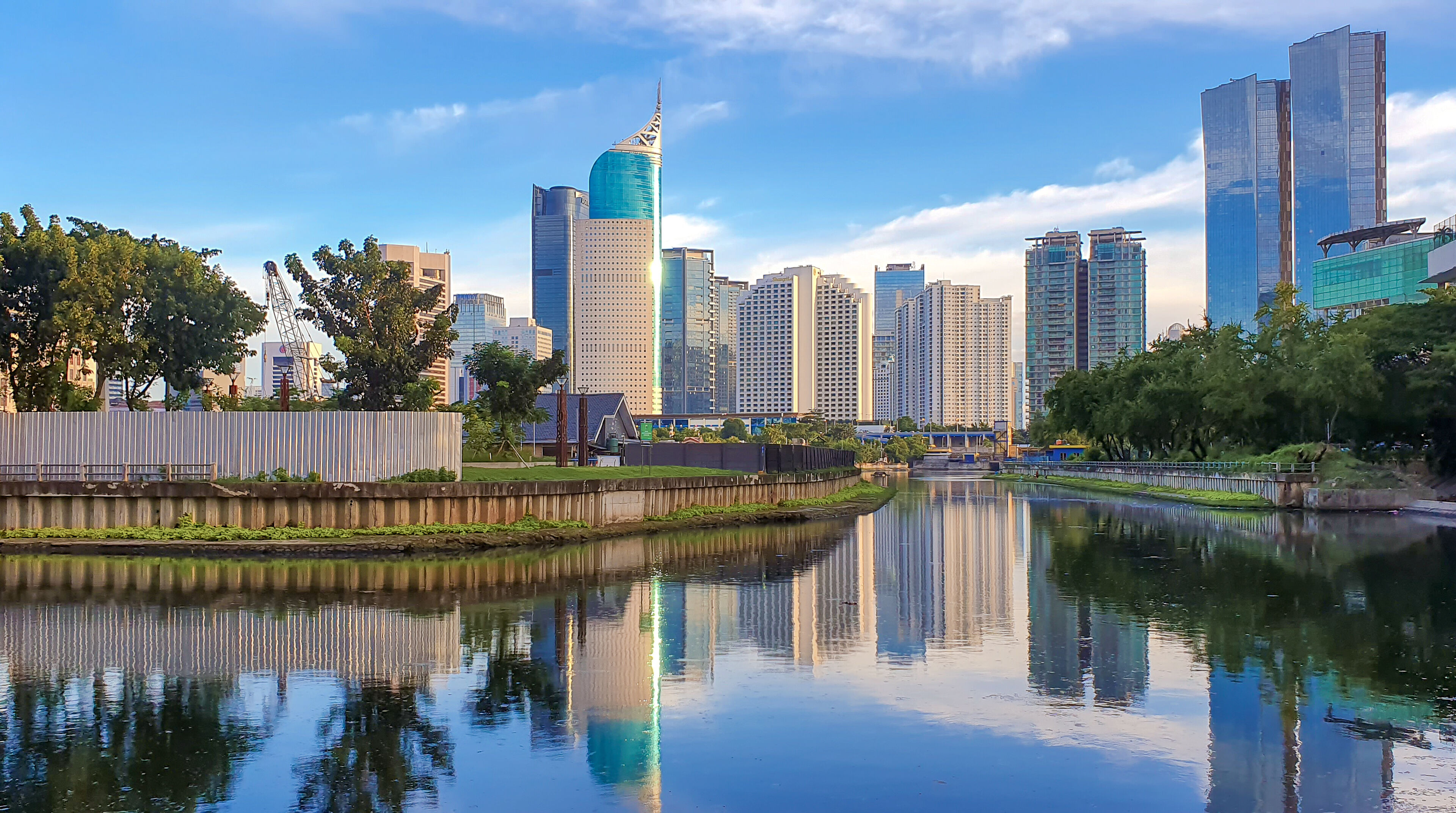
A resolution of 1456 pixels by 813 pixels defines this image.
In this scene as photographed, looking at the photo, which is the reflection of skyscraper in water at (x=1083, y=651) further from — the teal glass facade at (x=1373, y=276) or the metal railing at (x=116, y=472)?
the teal glass facade at (x=1373, y=276)

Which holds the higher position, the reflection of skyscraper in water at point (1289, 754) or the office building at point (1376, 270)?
the office building at point (1376, 270)

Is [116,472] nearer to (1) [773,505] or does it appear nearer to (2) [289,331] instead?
(1) [773,505]

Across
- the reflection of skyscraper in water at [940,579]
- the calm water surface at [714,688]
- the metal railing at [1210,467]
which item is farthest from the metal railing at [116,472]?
the metal railing at [1210,467]

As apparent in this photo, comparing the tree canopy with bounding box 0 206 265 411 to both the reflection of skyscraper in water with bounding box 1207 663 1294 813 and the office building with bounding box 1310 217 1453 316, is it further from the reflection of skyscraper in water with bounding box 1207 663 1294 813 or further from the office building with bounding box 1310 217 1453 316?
the office building with bounding box 1310 217 1453 316

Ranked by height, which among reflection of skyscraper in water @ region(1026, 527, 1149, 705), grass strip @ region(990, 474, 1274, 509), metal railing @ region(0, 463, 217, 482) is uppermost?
metal railing @ region(0, 463, 217, 482)

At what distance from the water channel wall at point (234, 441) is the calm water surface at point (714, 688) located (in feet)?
21.4

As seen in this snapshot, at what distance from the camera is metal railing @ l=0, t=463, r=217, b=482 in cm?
4081

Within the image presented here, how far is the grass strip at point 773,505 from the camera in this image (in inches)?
2069

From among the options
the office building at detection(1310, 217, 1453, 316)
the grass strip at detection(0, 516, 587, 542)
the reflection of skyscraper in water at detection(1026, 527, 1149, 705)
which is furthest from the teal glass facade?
the grass strip at detection(0, 516, 587, 542)

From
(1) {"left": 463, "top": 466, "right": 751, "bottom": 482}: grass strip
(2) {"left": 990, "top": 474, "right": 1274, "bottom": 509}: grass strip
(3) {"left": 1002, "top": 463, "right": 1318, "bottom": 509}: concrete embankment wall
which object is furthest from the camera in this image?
(2) {"left": 990, "top": 474, "right": 1274, "bottom": 509}: grass strip

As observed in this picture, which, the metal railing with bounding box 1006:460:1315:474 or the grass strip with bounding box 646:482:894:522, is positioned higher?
the metal railing with bounding box 1006:460:1315:474

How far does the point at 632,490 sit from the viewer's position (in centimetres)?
4869

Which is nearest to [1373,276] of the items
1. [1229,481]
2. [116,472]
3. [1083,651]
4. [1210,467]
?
[1210,467]

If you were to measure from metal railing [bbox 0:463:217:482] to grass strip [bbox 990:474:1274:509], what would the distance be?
5868cm
